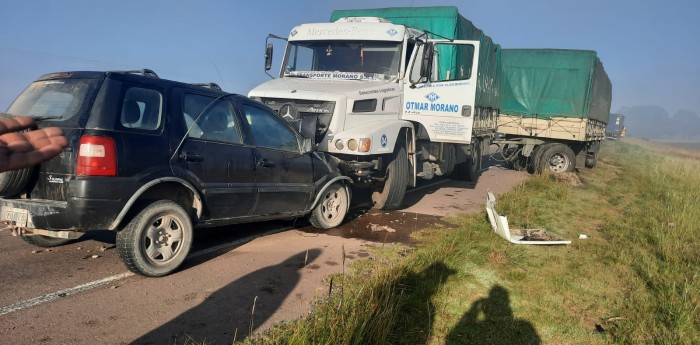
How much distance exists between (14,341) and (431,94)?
6.97 m

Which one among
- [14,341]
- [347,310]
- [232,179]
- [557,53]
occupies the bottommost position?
[14,341]

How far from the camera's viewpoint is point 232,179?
5043 mm

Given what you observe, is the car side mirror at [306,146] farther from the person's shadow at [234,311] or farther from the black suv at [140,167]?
the person's shadow at [234,311]

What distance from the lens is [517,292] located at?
4332mm

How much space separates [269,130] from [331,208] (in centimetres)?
153

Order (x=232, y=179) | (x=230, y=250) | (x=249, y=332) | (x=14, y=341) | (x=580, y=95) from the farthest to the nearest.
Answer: (x=580, y=95)
(x=230, y=250)
(x=232, y=179)
(x=249, y=332)
(x=14, y=341)

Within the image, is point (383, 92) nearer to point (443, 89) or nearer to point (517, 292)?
point (443, 89)

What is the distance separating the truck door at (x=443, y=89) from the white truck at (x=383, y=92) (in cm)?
2

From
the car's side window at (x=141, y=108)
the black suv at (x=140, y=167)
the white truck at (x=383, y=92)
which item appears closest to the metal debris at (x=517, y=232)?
the white truck at (x=383, y=92)

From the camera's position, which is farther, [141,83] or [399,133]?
[399,133]

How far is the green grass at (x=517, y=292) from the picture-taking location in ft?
11.1

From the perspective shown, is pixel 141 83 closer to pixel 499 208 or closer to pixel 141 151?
pixel 141 151

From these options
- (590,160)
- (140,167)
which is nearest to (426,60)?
(140,167)

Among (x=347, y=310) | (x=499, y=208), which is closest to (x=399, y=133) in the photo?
(x=499, y=208)
